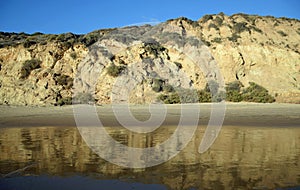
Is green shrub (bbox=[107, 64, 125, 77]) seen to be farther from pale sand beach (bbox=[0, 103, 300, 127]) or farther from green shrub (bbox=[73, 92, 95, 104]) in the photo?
pale sand beach (bbox=[0, 103, 300, 127])

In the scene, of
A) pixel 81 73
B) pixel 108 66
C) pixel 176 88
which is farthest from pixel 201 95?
pixel 81 73

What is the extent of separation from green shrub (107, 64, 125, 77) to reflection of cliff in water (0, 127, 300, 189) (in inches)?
617

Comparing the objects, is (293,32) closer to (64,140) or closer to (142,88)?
(142,88)

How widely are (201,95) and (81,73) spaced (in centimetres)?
959

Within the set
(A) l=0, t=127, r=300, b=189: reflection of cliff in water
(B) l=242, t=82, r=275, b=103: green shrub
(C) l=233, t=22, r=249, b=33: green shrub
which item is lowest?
(A) l=0, t=127, r=300, b=189: reflection of cliff in water

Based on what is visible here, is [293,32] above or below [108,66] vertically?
above

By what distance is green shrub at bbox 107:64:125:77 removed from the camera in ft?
84.8

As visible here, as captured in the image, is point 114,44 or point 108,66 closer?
point 108,66

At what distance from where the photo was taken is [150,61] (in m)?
28.0

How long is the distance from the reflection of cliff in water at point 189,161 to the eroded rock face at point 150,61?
14.7m

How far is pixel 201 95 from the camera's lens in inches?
983

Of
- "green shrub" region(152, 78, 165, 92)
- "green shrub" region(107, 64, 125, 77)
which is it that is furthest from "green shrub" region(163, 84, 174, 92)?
"green shrub" region(107, 64, 125, 77)

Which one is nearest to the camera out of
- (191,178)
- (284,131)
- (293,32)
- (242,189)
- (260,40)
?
(242,189)

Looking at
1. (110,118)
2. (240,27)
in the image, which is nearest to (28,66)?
(110,118)
